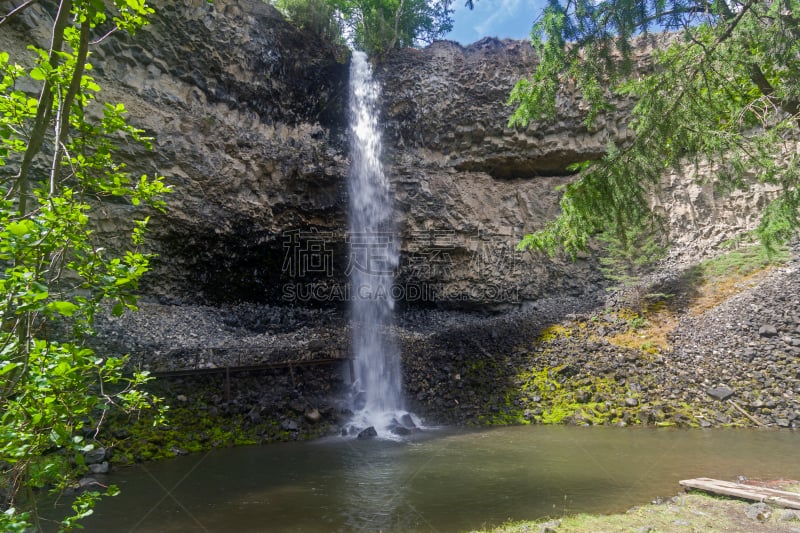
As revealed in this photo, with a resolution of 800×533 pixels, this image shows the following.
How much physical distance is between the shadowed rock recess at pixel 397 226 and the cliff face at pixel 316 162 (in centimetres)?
6

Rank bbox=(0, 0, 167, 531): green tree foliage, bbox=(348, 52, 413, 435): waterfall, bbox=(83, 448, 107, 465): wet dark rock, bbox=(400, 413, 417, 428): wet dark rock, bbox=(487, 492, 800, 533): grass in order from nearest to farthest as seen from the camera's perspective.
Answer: bbox=(0, 0, 167, 531): green tree foliage → bbox=(487, 492, 800, 533): grass → bbox=(83, 448, 107, 465): wet dark rock → bbox=(400, 413, 417, 428): wet dark rock → bbox=(348, 52, 413, 435): waterfall

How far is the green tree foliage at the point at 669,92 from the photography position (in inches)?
170

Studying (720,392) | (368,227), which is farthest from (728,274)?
(368,227)

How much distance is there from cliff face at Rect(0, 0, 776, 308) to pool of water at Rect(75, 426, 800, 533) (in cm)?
843

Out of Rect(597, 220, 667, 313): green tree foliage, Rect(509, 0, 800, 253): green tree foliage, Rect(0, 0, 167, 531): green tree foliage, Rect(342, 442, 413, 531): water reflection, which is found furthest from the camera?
Rect(597, 220, 667, 313): green tree foliage

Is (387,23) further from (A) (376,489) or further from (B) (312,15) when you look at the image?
(A) (376,489)

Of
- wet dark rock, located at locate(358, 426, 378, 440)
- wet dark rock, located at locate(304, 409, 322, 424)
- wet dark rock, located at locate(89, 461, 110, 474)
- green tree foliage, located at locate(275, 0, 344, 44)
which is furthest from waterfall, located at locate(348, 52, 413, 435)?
wet dark rock, located at locate(89, 461, 110, 474)

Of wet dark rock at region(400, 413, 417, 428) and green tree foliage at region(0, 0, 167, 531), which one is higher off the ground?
green tree foliage at region(0, 0, 167, 531)

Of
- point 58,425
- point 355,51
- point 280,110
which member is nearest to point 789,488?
point 58,425

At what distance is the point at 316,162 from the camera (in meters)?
15.7

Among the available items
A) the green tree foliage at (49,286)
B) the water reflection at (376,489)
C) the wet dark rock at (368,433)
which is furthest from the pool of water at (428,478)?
the green tree foliage at (49,286)

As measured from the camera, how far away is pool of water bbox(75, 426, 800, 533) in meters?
4.96

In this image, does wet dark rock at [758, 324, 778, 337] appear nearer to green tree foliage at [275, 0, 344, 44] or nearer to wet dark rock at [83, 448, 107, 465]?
wet dark rock at [83, 448, 107, 465]

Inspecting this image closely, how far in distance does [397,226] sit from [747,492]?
1387 centimetres
